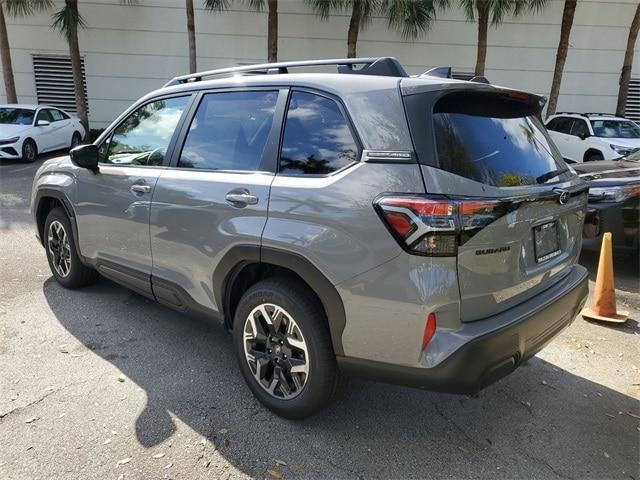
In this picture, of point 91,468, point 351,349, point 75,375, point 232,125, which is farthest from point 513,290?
point 75,375

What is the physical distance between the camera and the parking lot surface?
98.3 inches

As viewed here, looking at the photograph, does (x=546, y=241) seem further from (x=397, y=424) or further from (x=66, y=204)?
(x=66, y=204)

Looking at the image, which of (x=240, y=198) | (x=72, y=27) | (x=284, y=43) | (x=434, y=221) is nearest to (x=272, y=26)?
(x=284, y=43)

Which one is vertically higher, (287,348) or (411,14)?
(411,14)

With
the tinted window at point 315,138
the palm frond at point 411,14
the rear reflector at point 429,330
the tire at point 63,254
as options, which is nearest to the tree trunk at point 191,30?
the palm frond at point 411,14

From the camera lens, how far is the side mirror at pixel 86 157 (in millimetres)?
3818

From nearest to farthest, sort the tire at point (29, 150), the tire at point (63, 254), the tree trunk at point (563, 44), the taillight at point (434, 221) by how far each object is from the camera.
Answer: the taillight at point (434, 221) < the tire at point (63, 254) < the tire at point (29, 150) < the tree trunk at point (563, 44)

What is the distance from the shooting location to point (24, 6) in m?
15.4

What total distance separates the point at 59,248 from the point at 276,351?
2906 mm

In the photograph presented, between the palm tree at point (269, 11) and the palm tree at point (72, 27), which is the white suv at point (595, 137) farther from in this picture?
the palm tree at point (72, 27)

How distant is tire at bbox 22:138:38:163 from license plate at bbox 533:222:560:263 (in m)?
13.4

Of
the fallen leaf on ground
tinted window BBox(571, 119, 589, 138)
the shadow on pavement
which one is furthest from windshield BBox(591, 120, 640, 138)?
the fallen leaf on ground

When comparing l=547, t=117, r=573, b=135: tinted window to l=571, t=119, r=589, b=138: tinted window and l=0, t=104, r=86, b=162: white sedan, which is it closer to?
l=571, t=119, r=589, b=138: tinted window

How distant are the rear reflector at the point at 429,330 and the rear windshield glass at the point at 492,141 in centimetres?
65
